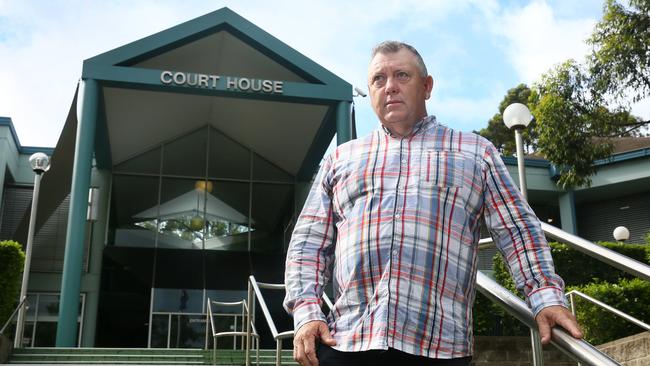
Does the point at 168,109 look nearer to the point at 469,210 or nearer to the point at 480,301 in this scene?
the point at 480,301

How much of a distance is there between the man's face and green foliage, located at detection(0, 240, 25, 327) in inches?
361

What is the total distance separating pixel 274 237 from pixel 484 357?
1043 centimetres

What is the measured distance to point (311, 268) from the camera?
6.75 ft

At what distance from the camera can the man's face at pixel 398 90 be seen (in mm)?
2123

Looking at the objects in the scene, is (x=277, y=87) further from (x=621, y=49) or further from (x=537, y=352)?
(x=537, y=352)

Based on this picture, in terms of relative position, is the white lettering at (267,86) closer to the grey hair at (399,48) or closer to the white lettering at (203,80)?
the white lettering at (203,80)

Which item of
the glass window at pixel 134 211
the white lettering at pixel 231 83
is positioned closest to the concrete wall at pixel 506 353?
the white lettering at pixel 231 83

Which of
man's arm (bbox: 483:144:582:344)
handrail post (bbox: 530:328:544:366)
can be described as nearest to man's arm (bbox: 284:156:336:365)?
man's arm (bbox: 483:144:582:344)

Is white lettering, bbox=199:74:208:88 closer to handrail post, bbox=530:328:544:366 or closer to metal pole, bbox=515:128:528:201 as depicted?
metal pole, bbox=515:128:528:201

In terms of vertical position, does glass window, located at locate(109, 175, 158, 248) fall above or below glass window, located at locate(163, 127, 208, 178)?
below

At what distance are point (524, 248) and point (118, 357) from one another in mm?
8863

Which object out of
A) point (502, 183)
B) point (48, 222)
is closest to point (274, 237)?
point (48, 222)

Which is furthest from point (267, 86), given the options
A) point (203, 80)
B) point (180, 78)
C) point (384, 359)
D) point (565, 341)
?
point (565, 341)

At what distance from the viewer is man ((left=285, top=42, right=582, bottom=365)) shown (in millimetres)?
1821
